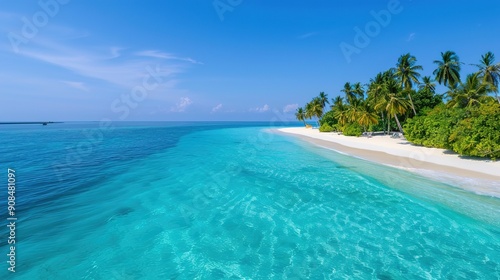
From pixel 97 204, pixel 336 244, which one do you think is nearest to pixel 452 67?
pixel 336 244

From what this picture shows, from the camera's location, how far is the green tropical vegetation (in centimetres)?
1805

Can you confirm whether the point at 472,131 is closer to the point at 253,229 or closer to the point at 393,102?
the point at 393,102

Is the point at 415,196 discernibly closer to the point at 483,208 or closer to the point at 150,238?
the point at 483,208

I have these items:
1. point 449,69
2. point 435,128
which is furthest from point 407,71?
point 435,128

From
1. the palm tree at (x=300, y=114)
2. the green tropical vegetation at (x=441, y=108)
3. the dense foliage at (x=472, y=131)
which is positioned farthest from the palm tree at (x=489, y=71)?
the palm tree at (x=300, y=114)

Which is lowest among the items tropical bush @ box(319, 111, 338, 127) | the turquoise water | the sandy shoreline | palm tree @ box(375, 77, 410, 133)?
the turquoise water

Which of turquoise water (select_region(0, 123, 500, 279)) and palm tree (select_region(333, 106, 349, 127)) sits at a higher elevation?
palm tree (select_region(333, 106, 349, 127))

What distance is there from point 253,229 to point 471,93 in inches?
1430

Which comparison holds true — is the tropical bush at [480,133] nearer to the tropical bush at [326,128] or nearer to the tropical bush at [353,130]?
the tropical bush at [353,130]

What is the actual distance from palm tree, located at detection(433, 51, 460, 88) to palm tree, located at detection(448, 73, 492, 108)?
14.0 feet

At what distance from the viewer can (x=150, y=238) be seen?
8203mm

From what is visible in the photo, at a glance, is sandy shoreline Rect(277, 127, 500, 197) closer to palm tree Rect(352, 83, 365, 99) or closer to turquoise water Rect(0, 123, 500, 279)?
turquoise water Rect(0, 123, 500, 279)

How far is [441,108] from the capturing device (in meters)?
31.7

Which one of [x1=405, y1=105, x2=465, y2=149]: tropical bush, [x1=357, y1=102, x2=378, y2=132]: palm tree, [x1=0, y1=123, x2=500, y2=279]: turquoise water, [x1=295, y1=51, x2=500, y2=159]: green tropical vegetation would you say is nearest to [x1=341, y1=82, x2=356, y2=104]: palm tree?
[x1=295, y1=51, x2=500, y2=159]: green tropical vegetation
